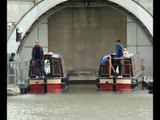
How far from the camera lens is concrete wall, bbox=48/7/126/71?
1423 inches

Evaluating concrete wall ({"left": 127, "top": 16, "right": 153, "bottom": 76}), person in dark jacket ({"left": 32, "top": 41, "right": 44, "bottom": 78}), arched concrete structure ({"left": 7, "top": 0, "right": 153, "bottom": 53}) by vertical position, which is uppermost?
arched concrete structure ({"left": 7, "top": 0, "right": 153, "bottom": 53})

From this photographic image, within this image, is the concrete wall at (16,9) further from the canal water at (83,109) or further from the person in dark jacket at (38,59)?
the canal water at (83,109)

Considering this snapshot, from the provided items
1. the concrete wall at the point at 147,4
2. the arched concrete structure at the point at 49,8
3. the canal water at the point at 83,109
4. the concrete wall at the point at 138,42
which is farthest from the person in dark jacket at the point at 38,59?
the concrete wall at the point at 138,42

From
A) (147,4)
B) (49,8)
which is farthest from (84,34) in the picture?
(147,4)

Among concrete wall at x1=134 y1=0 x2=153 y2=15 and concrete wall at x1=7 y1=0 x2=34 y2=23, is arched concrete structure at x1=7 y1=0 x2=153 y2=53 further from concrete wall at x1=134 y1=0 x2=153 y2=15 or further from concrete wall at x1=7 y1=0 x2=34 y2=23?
concrete wall at x1=134 y1=0 x2=153 y2=15

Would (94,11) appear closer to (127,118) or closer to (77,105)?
(77,105)

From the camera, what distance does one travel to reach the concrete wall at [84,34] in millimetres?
36156

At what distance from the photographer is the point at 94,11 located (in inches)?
1436

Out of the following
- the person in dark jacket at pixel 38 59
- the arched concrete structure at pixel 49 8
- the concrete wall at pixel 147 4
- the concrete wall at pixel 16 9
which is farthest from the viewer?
the concrete wall at pixel 147 4

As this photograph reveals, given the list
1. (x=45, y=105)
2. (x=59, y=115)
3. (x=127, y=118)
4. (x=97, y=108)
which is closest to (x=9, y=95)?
(x=45, y=105)

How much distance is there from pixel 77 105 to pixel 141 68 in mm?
12889

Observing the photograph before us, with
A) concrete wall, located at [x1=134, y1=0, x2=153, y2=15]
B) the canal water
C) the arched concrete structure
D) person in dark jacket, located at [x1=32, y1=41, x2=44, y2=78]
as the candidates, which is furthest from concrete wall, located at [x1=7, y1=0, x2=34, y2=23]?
the canal water

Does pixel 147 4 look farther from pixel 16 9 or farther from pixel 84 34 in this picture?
pixel 16 9

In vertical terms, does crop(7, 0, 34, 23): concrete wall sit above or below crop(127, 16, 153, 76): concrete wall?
above
